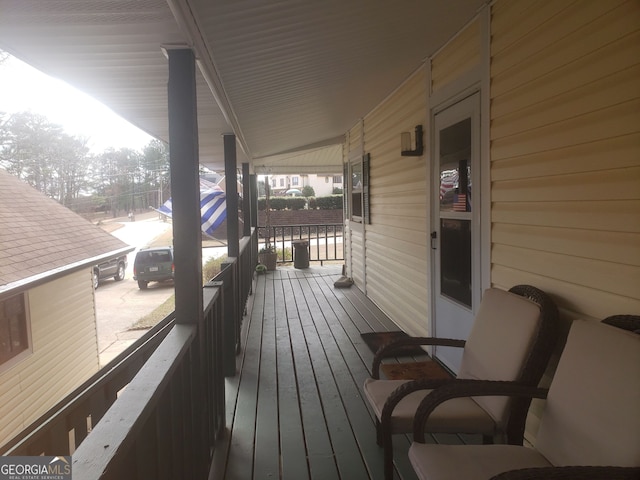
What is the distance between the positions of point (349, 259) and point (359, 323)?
2719 millimetres

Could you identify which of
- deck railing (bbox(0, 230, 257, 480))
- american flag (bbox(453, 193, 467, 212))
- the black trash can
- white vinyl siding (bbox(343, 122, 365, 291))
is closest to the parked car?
the black trash can

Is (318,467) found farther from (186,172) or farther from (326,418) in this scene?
(186,172)

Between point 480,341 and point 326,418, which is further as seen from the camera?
point 326,418

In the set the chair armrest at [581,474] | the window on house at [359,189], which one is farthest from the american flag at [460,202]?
the window on house at [359,189]

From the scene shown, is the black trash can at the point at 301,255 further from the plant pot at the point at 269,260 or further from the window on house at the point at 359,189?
the window on house at the point at 359,189

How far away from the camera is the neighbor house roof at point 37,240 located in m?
A: 5.21

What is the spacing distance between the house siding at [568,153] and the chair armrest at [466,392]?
429 millimetres

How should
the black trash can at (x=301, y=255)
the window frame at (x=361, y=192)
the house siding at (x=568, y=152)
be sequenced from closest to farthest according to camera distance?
the house siding at (x=568, y=152), the window frame at (x=361, y=192), the black trash can at (x=301, y=255)

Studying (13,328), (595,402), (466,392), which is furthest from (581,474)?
(13,328)

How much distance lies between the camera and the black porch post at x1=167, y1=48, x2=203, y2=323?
6.06 feet

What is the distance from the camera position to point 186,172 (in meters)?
1.85

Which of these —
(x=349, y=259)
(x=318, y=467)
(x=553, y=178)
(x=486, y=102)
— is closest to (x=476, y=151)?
(x=486, y=102)

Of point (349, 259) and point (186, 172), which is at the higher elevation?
point (186, 172)

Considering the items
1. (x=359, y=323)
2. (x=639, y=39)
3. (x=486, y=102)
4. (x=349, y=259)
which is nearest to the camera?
(x=639, y=39)
